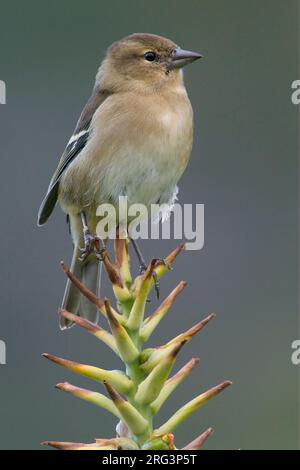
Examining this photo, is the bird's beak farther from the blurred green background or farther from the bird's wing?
the blurred green background

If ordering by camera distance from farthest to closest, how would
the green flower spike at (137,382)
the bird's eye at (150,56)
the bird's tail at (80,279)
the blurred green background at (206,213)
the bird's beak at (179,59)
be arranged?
the blurred green background at (206,213)
the bird's eye at (150,56)
the bird's beak at (179,59)
the bird's tail at (80,279)
the green flower spike at (137,382)

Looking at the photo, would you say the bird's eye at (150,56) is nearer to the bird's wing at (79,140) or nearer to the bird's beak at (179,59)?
the bird's beak at (179,59)

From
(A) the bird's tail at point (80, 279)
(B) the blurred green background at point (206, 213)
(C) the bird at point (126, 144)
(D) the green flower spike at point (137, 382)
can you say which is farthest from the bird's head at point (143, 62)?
(D) the green flower spike at point (137, 382)

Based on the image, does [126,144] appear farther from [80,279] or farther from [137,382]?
[137,382]

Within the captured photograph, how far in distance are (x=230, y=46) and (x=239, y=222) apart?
1.60 meters

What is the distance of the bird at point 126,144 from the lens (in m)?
2.73

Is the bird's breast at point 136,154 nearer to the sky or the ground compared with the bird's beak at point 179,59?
nearer to the ground

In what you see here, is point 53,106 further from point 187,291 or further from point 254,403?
point 254,403

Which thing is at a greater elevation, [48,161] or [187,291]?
[48,161]

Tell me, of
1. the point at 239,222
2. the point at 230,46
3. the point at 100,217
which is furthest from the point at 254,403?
the point at 230,46

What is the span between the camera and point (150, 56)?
2.96m

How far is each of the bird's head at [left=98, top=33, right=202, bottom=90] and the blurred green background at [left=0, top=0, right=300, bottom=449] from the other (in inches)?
36.9
